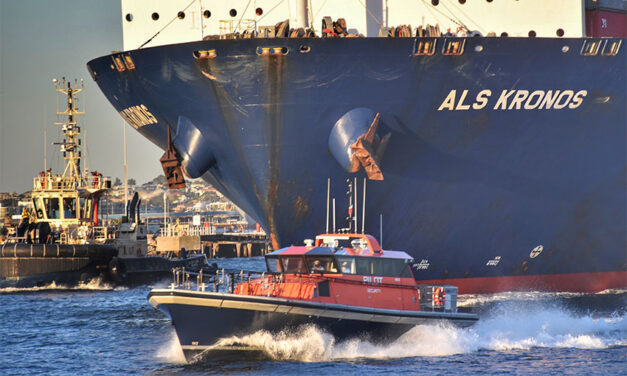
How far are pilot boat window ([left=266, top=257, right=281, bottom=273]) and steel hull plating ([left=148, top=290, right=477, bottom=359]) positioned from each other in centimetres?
219

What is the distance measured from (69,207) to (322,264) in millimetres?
36979

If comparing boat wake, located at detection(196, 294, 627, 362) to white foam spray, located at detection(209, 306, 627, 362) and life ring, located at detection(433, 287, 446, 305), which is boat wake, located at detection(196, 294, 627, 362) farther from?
life ring, located at detection(433, 287, 446, 305)

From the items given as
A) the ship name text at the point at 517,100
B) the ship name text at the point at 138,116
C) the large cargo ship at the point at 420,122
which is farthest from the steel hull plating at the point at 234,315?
the ship name text at the point at 138,116

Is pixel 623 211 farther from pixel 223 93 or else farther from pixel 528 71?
pixel 223 93

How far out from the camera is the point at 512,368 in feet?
77.6

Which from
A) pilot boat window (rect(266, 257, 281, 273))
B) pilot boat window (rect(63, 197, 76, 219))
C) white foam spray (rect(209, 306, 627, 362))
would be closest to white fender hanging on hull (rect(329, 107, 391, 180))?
pilot boat window (rect(266, 257, 281, 273))

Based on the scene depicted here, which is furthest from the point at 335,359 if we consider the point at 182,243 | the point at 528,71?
the point at 182,243

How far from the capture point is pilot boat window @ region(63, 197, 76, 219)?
57.6 meters

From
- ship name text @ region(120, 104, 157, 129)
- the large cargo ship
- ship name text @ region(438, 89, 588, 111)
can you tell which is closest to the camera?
the large cargo ship

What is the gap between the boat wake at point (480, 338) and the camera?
2291cm

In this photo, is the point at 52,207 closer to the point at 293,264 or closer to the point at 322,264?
the point at 293,264

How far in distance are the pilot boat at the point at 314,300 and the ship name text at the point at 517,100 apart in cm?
721

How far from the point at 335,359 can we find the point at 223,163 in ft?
32.6

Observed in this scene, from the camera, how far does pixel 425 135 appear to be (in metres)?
30.5
